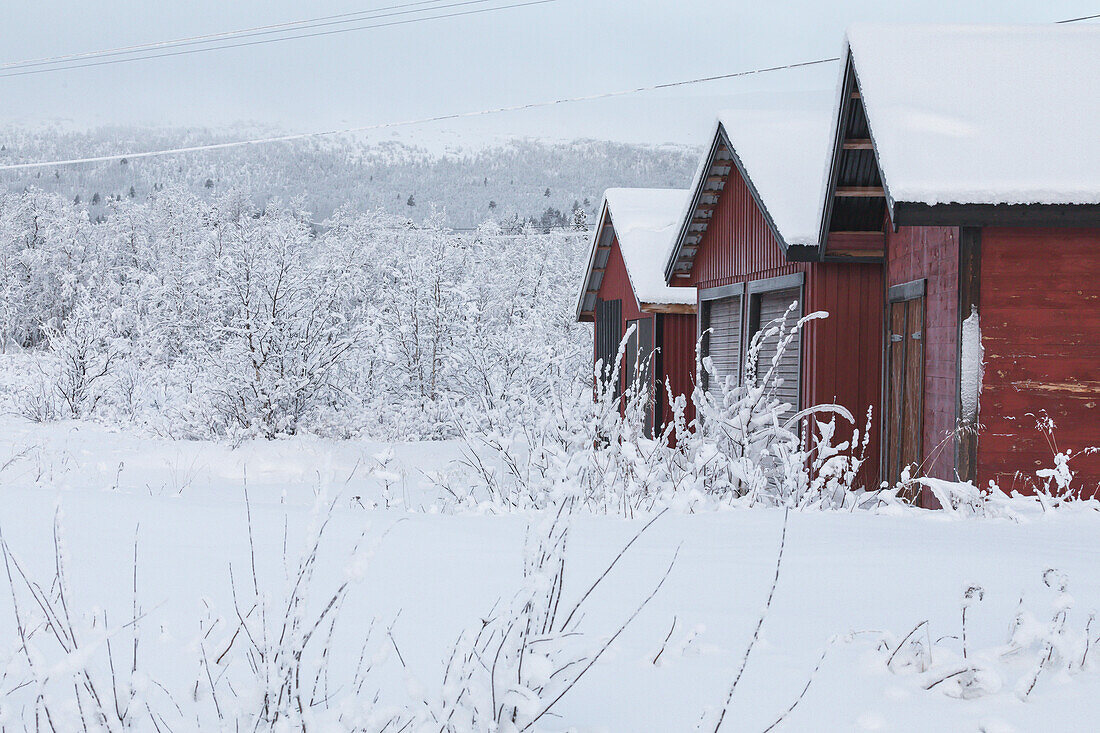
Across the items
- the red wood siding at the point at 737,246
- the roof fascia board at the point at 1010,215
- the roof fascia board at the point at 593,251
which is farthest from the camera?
the roof fascia board at the point at 593,251

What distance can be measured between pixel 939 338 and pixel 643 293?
27.0 ft

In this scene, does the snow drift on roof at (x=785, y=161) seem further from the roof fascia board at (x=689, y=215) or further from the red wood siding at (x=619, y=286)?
the red wood siding at (x=619, y=286)

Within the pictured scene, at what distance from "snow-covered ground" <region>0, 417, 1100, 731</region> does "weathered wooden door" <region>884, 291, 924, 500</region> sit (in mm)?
3345

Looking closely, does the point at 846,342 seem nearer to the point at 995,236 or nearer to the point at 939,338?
the point at 939,338

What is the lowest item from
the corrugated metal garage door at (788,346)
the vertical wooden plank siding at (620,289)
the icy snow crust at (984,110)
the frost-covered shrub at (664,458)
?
the frost-covered shrub at (664,458)

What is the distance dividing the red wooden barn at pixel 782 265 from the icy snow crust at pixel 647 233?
2.66 ft

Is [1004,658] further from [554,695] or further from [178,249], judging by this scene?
[178,249]

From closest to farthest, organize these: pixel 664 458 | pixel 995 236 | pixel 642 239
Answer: pixel 664 458, pixel 995 236, pixel 642 239

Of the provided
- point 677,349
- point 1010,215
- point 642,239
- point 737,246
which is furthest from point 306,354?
point 1010,215

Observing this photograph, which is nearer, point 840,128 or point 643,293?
point 840,128

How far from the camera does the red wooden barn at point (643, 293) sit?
52.5 ft

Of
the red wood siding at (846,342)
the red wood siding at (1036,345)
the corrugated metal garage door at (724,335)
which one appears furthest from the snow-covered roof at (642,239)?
the red wood siding at (1036,345)

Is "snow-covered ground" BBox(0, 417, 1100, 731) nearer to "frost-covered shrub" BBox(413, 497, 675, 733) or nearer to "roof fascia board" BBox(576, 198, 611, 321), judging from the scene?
"frost-covered shrub" BBox(413, 497, 675, 733)

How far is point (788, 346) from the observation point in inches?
429
